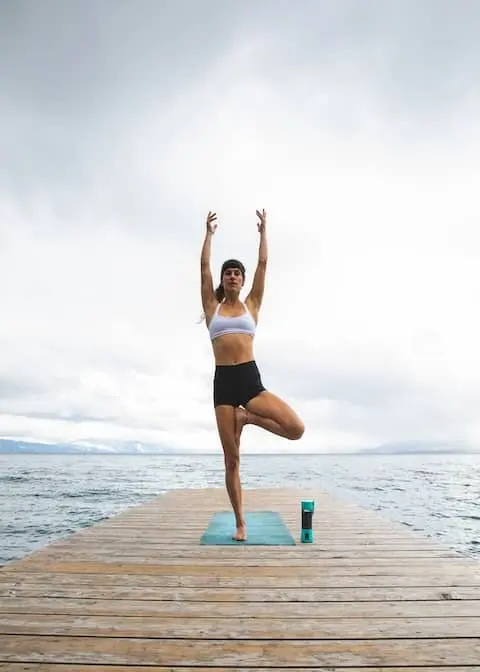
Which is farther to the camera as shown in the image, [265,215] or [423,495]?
[423,495]

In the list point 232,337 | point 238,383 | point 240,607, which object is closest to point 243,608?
point 240,607

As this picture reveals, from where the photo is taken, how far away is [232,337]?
187 inches

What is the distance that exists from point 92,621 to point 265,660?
1.08 meters

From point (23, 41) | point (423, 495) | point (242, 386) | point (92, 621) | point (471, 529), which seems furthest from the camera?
point (423, 495)

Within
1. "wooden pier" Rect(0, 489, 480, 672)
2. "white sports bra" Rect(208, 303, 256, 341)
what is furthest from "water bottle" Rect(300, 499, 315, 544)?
"white sports bra" Rect(208, 303, 256, 341)

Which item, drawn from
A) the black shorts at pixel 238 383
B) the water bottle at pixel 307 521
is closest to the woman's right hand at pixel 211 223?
the black shorts at pixel 238 383

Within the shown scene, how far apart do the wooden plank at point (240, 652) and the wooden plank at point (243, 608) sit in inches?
15.0

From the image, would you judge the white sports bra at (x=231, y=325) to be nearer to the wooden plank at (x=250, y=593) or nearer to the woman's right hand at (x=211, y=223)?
the woman's right hand at (x=211, y=223)

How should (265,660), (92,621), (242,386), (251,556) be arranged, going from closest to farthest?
1. (265,660)
2. (92,621)
3. (251,556)
4. (242,386)

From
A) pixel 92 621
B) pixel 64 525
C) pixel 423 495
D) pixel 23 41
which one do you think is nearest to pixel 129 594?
pixel 92 621

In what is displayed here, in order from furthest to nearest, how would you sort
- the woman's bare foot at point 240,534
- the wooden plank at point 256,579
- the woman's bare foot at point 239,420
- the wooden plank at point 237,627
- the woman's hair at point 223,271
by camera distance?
the woman's bare foot at point 240,534 < the woman's hair at point 223,271 < the woman's bare foot at point 239,420 < the wooden plank at point 256,579 < the wooden plank at point 237,627

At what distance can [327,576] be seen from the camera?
12.1 ft

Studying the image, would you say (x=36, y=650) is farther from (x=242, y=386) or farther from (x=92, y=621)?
(x=242, y=386)

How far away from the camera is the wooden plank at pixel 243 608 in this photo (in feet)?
9.32
